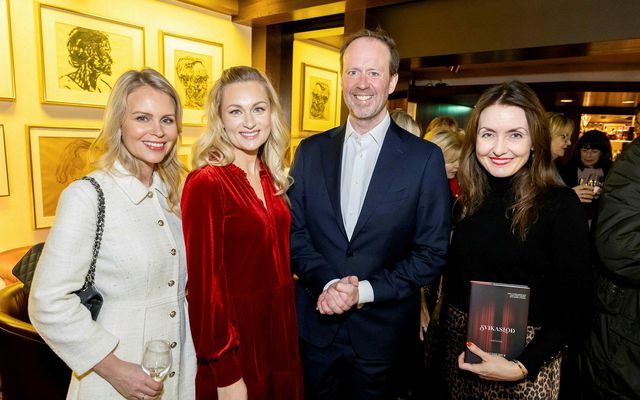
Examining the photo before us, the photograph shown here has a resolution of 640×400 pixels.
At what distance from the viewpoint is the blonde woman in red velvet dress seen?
5.02ft

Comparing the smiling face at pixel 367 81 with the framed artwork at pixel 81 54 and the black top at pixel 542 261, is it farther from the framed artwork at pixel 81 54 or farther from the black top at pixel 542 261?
the framed artwork at pixel 81 54

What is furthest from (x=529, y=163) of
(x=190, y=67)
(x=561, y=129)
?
(x=190, y=67)

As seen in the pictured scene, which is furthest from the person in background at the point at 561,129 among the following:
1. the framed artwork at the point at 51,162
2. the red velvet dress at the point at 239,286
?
the framed artwork at the point at 51,162

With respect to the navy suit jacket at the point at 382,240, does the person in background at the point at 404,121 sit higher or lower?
higher

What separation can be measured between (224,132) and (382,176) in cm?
70

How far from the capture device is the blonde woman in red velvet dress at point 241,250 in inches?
60.3

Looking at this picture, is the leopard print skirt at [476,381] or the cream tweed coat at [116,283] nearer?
the cream tweed coat at [116,283]

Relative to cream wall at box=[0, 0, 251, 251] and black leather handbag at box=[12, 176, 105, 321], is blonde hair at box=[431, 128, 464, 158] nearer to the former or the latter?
black leather handbag at box=[12, 176, 105, 321]

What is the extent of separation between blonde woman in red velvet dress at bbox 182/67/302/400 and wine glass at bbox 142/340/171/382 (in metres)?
0.17

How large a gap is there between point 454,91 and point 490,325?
7.61 meters

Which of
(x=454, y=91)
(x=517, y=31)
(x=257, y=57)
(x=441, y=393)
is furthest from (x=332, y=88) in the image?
(x=441, y=393)

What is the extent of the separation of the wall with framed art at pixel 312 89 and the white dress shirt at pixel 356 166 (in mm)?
4175

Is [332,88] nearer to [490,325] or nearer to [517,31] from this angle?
[517,31]

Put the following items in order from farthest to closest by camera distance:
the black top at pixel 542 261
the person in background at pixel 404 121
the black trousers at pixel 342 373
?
the person in background at pixel 404 121 < the black trousers at pixel 342 373 < the black top at pixel 542 261
